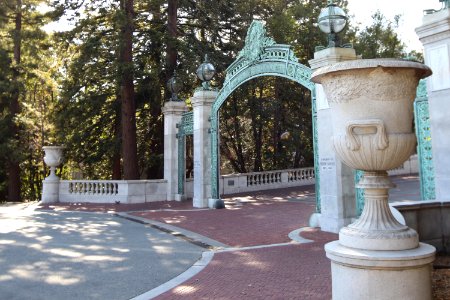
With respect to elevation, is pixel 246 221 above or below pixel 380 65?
below

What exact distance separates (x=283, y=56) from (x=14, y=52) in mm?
Result: 17552

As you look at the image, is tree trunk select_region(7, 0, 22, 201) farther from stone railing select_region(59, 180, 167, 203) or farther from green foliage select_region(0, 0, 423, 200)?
stone railing select_region(59, 180, 167, 203)

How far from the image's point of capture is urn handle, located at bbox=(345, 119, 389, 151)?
12.2 feet

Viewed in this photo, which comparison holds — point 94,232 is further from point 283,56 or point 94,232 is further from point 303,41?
point 303,41

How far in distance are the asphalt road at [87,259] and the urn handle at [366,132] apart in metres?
3.27

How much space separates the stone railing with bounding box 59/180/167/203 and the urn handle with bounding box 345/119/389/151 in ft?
46.3

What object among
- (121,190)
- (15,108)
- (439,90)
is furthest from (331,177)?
(15,108)

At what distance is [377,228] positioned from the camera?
3730mm

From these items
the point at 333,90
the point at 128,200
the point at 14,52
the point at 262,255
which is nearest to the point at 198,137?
the point at 128,200

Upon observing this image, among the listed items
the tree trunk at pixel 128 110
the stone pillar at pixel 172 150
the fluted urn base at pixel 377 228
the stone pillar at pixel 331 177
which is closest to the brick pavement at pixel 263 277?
the fluted urn base at pixel 377 228

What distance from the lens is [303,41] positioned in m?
23.8

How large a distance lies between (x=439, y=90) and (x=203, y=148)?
9.58 m

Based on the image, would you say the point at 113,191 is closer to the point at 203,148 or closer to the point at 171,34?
the point at 203,148

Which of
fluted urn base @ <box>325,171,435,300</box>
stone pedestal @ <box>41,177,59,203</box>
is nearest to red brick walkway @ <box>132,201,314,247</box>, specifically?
fluted urn base @ <box>325,171,435,300</box>
